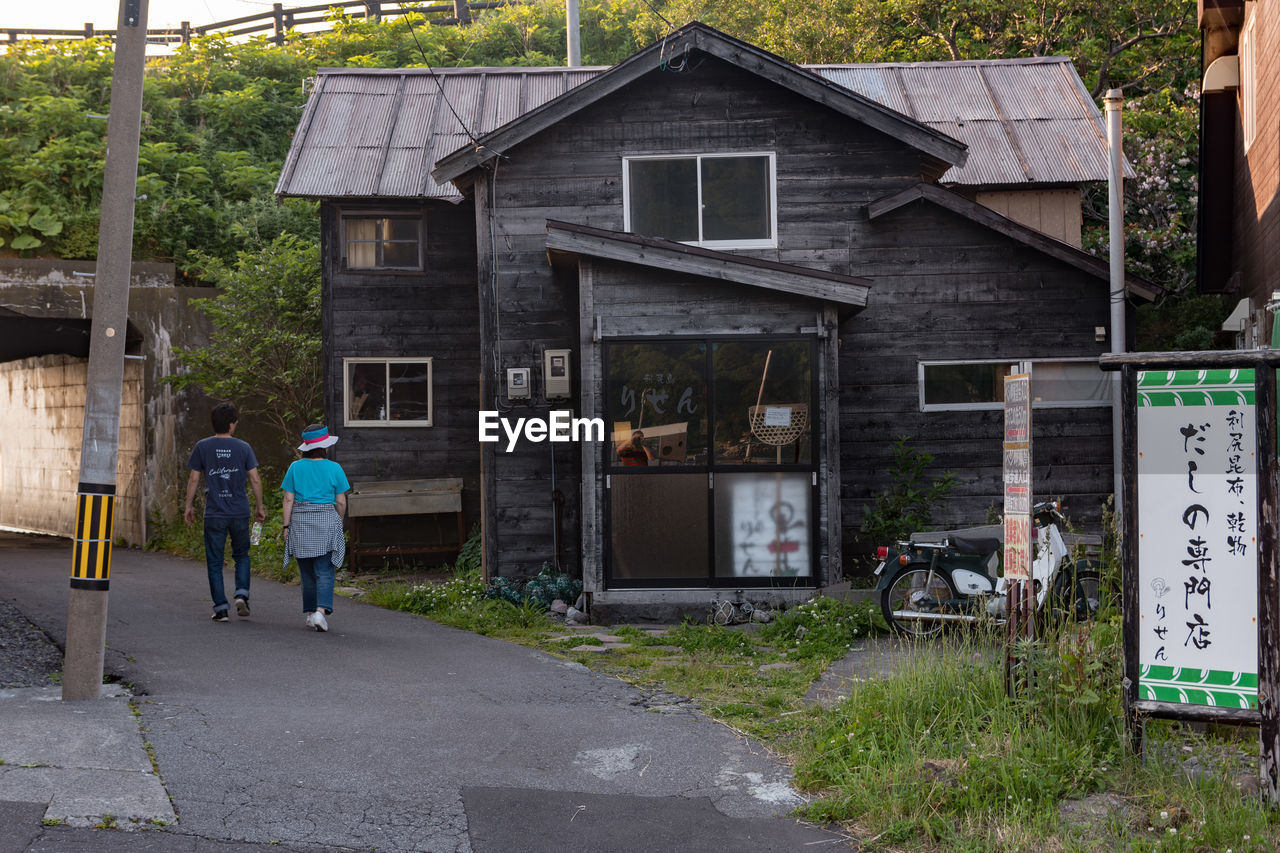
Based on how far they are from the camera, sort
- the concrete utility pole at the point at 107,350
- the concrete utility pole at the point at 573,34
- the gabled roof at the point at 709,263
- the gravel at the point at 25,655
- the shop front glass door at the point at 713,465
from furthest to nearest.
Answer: the concrete utility pole at the point at 573,34 → the shop front glass door at the point at 713,465 → the gabled roof at the point at 709,263 → the gravel at the point at 25,655 → the concrete utility pole at the point at 107,350

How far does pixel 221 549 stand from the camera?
10242 millimetres

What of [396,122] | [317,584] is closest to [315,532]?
[317,584]

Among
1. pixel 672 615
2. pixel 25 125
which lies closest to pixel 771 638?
pixel 672 615

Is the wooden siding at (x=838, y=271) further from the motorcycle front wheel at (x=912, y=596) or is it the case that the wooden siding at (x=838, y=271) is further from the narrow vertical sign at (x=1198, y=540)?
the narrow vertical sign at (x=1198, y=540)

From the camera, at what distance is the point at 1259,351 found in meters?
5.19

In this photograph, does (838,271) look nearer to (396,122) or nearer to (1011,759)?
(396,122)

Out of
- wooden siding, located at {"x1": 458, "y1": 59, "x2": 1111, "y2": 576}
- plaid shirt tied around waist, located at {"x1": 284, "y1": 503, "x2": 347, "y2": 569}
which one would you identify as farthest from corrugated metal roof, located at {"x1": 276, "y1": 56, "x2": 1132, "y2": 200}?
plaid shirt tied around waist, located at {"x1": 284, "y1": 503, "x2": 347, "y2": 569}

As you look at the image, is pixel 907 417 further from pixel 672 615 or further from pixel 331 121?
pixel 331 121

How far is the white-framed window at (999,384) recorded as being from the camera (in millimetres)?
13250

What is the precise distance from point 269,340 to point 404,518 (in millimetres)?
3667

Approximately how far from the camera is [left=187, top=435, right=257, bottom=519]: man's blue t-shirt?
32.9ft

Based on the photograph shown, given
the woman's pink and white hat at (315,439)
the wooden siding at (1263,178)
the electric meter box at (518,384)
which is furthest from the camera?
the electric meter box at (518,384)

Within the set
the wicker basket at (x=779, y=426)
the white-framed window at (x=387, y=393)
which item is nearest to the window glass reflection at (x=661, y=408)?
the wicker basket at (x=779, y=426)

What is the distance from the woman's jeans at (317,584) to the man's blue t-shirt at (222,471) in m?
0.78
